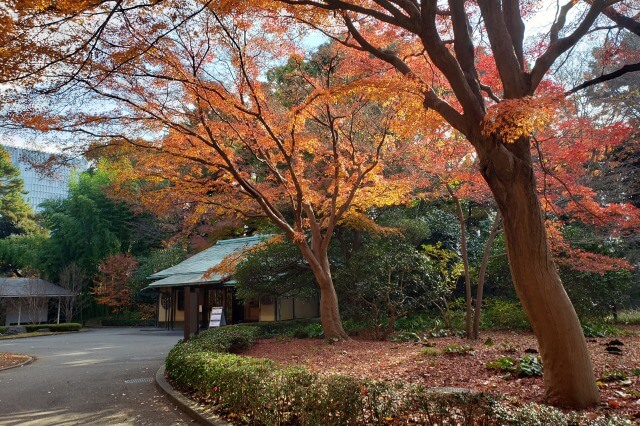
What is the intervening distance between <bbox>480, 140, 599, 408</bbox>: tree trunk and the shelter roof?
3126cm

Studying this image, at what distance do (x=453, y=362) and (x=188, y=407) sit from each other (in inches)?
179

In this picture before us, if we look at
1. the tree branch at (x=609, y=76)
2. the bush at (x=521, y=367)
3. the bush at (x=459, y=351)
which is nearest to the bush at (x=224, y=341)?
the bush at (x=459, y=351)

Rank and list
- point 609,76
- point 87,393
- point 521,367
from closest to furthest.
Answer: point 609,76
point 521,367
point 87,393

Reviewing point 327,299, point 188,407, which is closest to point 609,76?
point 188,407

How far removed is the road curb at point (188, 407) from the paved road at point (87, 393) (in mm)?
97

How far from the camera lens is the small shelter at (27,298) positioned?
1137 inches

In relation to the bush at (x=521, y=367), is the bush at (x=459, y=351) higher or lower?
lower

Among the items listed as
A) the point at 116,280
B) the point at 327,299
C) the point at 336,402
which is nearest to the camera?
the point at 336,402

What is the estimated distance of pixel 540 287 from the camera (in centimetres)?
496

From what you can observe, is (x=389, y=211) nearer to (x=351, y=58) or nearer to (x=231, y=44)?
(x=351, y=58)

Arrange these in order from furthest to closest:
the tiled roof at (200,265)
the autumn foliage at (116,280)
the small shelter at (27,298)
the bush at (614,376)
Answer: the autumn foliage at (116,280)
the small shelter at (27,298)
the tiled roof at (200,265)
the bush at (614,376)

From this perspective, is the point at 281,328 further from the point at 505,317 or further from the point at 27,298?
the point at 27,298

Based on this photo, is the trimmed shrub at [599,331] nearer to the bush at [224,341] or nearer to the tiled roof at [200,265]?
the bush at [224,341]

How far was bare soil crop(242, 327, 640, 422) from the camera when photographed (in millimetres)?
5410
